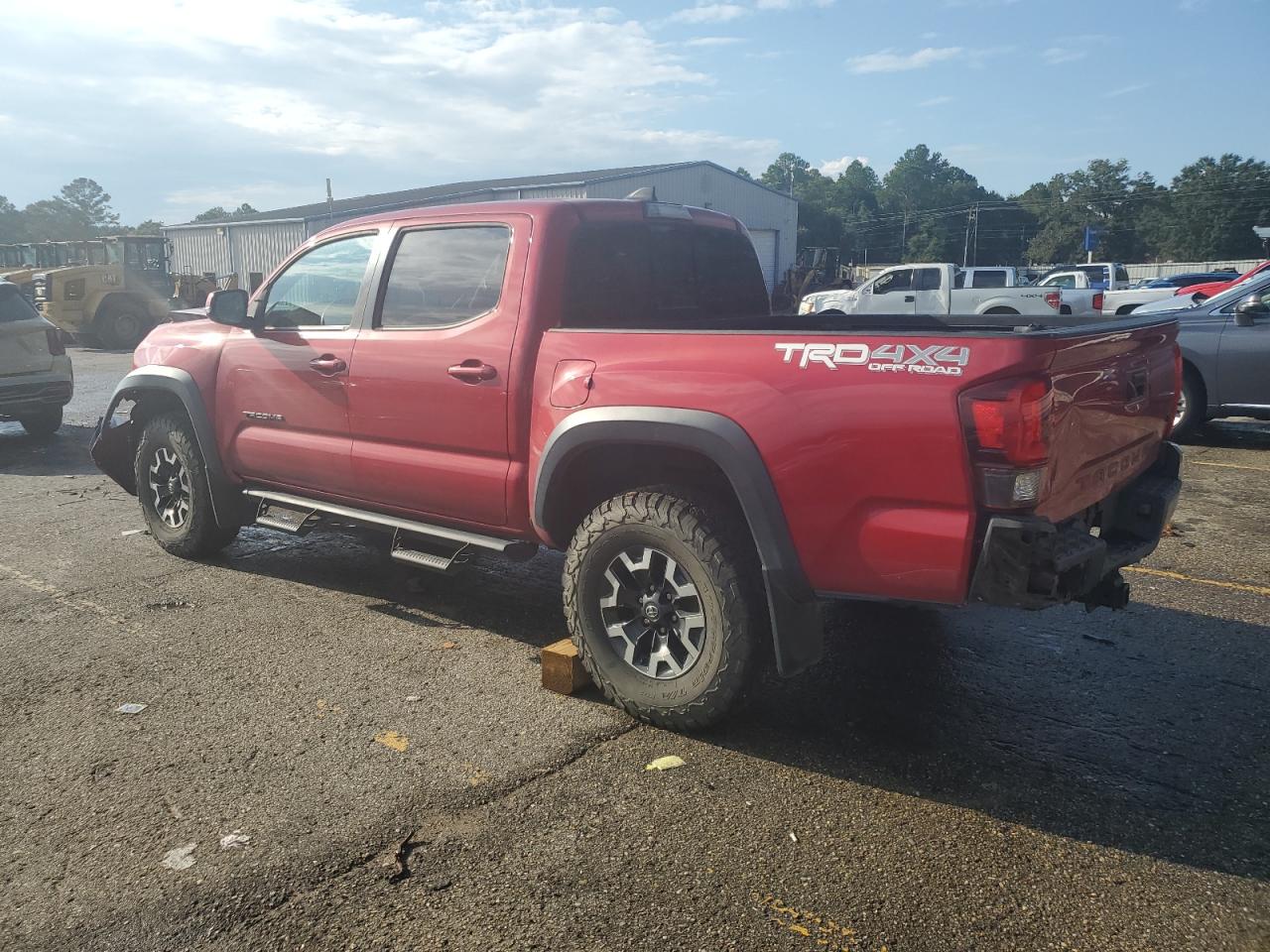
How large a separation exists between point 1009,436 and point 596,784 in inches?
68.5

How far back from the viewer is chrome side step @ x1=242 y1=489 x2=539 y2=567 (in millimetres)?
4285

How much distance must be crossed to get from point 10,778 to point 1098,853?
3548 millimetres

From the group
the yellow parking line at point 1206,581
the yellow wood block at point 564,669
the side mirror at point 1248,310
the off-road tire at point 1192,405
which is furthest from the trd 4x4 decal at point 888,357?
the off-road tire at point 1192,405

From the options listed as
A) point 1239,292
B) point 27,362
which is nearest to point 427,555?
point 27,362

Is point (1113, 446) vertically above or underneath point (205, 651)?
above

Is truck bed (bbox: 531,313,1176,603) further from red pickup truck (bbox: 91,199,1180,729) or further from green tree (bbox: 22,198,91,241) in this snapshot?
green tree (bbox: 22,198,91,241)

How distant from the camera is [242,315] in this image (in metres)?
5.23

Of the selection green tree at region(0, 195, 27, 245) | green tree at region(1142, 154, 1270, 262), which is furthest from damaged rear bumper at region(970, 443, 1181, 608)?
green tree at region(0, 195, 27, 245)

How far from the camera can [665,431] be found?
3.52 meters

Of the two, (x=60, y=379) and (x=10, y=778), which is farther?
(x=60, y=379)

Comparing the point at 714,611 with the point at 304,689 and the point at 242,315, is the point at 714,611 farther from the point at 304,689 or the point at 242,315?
the point at 242,315

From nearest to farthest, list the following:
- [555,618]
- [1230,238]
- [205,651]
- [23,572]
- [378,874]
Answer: [378,874] → [205,651] → [555,618] → [23,572] → [1230,238]

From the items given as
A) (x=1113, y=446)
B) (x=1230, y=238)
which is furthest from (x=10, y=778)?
(x=1230, y=238)

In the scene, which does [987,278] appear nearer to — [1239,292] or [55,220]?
[1239,292]
